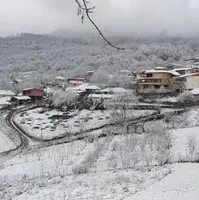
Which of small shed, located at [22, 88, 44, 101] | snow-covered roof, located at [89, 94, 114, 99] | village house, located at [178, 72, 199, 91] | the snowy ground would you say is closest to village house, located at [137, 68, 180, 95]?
Result: village house, located at [178, 72, 199, 91]

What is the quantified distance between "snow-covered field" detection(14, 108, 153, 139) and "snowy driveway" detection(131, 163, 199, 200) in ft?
47.2

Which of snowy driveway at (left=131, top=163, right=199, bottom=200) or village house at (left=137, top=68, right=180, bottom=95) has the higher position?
snowy driveway at (left=131, top=163, right=199, bottom=200)

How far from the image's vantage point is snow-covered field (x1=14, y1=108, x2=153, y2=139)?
2394 centimetres

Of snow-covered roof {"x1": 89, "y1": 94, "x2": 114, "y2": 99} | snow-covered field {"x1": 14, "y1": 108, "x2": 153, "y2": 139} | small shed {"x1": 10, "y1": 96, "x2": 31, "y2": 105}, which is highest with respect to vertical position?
snow-covered roof {"x1": 89, "y1": 94, "x2": 114, "y2": 99}

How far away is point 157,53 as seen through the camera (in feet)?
245

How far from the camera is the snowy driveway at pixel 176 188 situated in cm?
730

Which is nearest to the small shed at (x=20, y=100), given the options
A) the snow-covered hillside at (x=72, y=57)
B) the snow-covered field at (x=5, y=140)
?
the snow-covered field at (x=5, y=140)

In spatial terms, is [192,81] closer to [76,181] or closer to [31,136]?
[31,136]

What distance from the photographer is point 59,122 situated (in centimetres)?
2608

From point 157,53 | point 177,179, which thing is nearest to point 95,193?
point 177,179

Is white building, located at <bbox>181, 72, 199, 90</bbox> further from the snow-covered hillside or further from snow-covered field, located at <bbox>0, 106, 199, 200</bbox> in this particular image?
snow-covered field, located at <bbox>0, 106, 199, 200</bbox>

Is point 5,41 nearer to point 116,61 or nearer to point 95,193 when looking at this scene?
point 116,61

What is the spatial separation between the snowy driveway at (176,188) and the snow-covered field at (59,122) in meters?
14.4

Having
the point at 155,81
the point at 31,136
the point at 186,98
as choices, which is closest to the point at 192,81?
the point at 155,81
